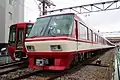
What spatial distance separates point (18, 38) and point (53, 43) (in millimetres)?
5201

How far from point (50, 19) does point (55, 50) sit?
1.48 metres

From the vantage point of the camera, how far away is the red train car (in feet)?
36.6

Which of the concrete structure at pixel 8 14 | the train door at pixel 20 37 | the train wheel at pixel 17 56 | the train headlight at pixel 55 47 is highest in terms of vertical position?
the concrete structure at pixel 8 14

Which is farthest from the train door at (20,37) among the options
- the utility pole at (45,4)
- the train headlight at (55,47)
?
the utility pole at (45,4)

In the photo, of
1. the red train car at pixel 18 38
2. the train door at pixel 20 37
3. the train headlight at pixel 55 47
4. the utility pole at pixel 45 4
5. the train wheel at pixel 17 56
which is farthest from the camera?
the utility pole at pixel 45 4

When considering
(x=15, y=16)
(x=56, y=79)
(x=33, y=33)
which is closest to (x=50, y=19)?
(x=33, y=33)

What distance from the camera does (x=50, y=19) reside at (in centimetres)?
793

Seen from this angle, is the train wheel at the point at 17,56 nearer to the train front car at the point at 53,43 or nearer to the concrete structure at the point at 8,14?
the train front car at the point at 53,43

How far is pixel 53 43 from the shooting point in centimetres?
695

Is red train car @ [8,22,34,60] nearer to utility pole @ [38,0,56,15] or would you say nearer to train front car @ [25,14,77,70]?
train front car @ [25,14,77,70]

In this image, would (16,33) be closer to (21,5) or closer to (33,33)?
(33,33)

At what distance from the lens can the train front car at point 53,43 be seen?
700cm

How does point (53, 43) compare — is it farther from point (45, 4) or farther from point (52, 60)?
point (45, 4)

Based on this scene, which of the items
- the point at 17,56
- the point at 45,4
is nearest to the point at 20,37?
the point at 17,56
